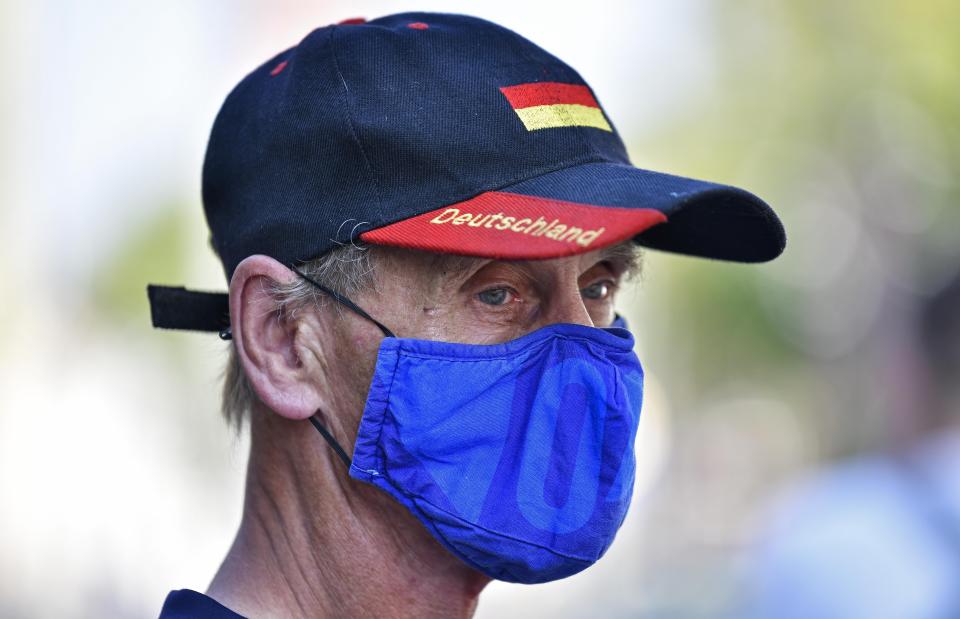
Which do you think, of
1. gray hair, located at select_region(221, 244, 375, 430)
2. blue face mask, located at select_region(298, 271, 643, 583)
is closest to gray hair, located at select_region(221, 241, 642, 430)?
gray hair, located at select_region(221, 244, 375, 430)

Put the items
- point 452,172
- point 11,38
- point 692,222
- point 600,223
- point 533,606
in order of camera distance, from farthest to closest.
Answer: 1. point 533,606
2. point 11,38
3. point 692,222
4. point 452,172
5. point 600,223

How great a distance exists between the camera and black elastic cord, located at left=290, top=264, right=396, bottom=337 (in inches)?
84.4

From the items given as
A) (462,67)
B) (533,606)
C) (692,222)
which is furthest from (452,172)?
(533,606)

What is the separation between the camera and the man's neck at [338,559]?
7.18ft

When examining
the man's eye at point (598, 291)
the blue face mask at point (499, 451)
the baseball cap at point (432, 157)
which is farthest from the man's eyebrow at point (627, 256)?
the blue face mask at point (499, 451)

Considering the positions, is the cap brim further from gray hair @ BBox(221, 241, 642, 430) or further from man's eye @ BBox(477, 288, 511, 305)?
man's eye @ BBox(477, 288, 511, 305)

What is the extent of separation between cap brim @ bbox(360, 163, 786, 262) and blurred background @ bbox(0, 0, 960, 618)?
0.70 meters

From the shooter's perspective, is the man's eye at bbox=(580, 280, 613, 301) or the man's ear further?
the man's eye at bbox=(580, 280, 613, 301)

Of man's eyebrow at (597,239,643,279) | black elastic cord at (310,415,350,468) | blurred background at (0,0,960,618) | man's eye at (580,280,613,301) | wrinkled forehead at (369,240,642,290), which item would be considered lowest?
blurred background at (0,0,960,618)

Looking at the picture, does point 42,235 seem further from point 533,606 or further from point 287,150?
point 533,606

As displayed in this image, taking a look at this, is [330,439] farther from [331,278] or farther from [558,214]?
[558,214]

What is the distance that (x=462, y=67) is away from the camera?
2.18 m

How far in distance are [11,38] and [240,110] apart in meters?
4.48

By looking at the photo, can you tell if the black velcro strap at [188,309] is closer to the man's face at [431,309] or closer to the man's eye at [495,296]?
the man's face at [431,309]
